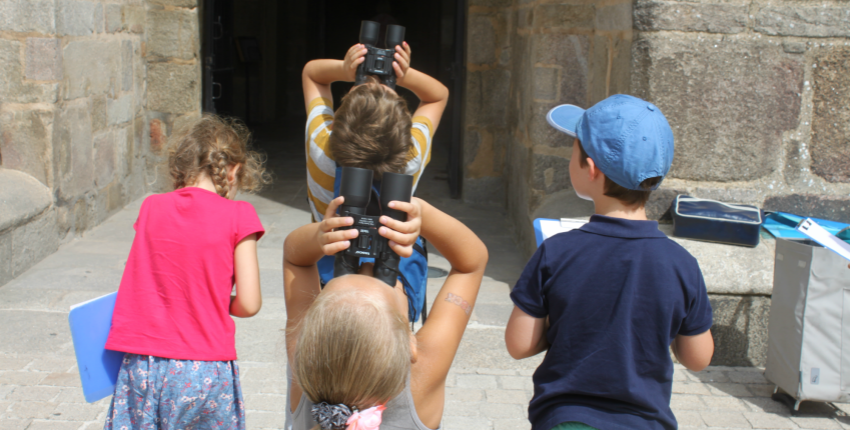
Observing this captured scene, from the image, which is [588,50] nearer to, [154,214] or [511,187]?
[511,187]

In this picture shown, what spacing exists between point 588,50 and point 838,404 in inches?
87.0

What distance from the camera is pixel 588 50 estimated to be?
13.2ft

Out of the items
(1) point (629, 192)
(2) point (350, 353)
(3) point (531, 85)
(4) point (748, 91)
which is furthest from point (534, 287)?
(3) point (531, 85)

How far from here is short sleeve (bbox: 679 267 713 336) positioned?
140 centimetres

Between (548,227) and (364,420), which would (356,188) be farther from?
(548,227)

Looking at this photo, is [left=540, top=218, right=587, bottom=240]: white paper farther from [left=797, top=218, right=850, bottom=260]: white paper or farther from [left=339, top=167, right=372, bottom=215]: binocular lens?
[left=339, top=167, right=372, bottom=215]: binocular lens

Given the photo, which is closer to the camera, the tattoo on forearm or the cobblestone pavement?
the tattoo on forearm

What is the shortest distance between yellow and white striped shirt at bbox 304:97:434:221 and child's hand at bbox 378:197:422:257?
1.16 ft

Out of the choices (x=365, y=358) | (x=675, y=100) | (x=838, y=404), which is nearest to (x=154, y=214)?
(x=365, y=358)

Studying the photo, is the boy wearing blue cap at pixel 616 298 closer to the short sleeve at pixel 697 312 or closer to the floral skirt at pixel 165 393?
the short sleeve at pixel 697 312

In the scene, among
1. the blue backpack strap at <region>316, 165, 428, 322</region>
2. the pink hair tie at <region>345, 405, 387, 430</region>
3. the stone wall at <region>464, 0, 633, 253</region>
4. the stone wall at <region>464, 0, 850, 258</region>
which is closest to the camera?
the pink hair tie at <region>345, 405, 387, 430</region>

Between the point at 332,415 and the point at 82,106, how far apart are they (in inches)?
158

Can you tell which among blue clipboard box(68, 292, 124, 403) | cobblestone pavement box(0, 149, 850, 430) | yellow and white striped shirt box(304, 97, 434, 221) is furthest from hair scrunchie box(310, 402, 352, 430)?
cobblestone pavement box(0, 149, 850, 430)

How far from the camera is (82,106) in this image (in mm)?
4418
